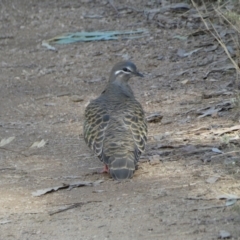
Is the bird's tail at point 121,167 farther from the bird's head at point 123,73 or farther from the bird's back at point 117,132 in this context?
the bird's head at point 123,73

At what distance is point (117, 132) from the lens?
8.70 metres

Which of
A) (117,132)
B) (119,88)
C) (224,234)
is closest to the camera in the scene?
(224,234)

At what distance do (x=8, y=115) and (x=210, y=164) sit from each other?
3.73 metres

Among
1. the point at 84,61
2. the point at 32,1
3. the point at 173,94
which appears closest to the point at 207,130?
the point at 173,94

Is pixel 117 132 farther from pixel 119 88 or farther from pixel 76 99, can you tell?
pixel 76 99

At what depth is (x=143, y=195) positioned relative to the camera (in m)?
7.93

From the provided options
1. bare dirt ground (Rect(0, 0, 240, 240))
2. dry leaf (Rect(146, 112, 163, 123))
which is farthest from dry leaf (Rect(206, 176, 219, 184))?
dry leaf (Rect(146, 112, 163, 123))

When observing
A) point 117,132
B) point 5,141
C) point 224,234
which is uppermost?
point 224,234

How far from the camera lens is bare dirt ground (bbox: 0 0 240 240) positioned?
24.2ft

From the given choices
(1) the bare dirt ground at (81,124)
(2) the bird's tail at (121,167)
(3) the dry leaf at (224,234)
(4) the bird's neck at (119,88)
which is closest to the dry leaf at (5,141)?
(1) the bare dirt ground at (81,124)

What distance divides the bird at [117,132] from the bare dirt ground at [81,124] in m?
0.19

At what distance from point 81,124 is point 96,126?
2.04m

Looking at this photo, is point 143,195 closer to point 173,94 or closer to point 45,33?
point 173,94

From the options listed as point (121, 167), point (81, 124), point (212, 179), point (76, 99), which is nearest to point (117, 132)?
point (121, 167)
